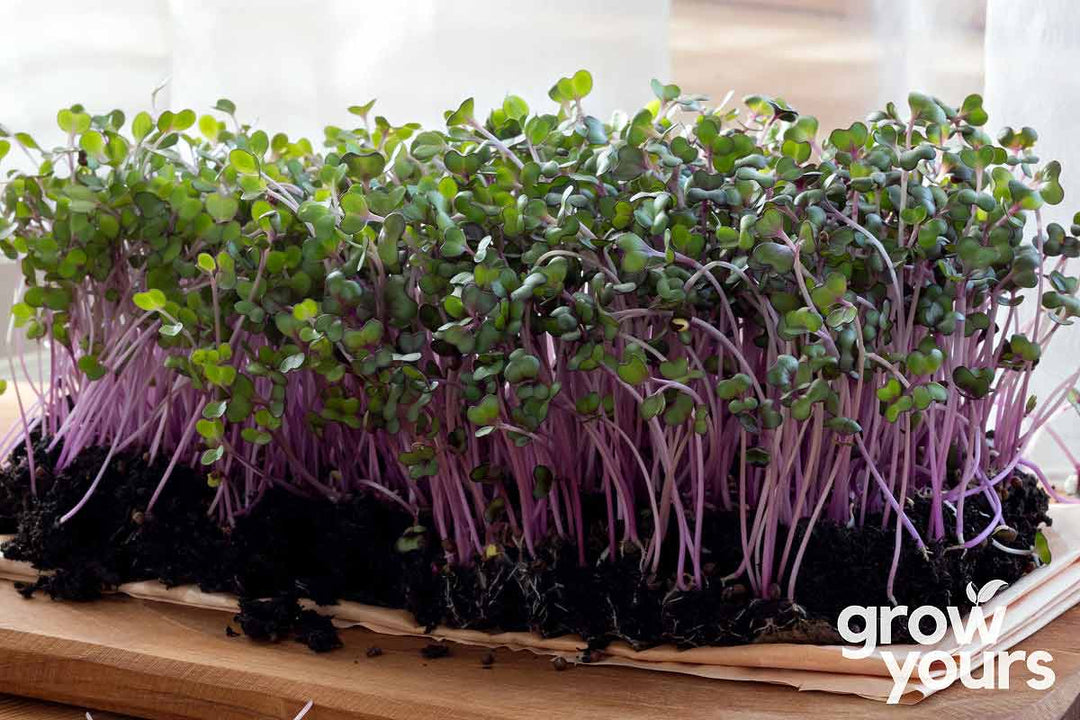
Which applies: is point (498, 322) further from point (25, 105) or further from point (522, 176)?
point (25, 105)

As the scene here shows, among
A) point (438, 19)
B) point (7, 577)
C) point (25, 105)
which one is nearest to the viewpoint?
point (7, 577)

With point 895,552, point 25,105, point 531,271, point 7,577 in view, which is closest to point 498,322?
point 531,271

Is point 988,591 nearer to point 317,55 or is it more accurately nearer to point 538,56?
point 538,56

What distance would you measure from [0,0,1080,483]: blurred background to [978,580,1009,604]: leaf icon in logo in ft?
2.43

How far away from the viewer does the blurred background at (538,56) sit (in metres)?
1.38

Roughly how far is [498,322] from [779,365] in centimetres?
18

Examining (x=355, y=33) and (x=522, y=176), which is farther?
(x=355, y=33)

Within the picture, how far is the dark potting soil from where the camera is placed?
30.3 inches

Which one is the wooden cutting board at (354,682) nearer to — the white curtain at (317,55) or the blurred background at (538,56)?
the blurred background at (538,56)

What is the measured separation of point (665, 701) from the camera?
717 millimetres

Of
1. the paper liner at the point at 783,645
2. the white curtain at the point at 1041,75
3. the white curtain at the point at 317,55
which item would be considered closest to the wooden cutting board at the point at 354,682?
the paper liner at the point at 783,645

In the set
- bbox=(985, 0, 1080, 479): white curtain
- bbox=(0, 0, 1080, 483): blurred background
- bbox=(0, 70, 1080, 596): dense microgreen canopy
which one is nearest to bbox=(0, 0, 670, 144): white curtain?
bbox=(0, 0, 1080, 483): blurred background

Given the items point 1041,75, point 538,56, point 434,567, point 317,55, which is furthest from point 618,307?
point 317,55

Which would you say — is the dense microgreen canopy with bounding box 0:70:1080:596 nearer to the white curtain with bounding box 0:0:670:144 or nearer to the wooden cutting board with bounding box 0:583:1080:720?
the wooden cutting board with bounding box 0:583:1080:720
